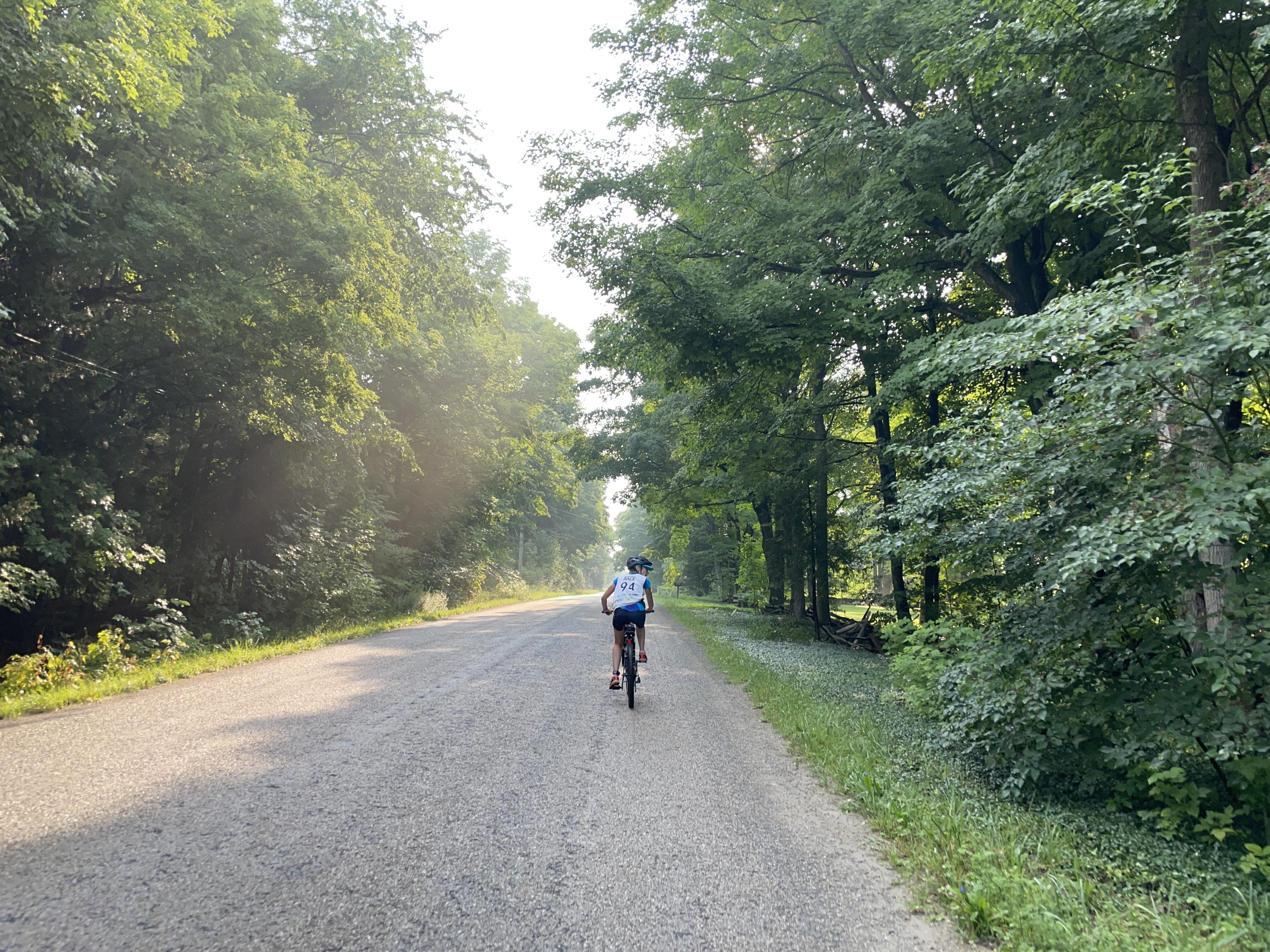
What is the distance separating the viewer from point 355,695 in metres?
7.16

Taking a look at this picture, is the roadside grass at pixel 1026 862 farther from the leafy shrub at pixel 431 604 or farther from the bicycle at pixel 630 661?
the leafy shrub at pixel 431 604

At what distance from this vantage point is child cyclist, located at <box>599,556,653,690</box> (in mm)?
7621

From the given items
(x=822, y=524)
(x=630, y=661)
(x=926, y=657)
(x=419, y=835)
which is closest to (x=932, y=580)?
(x=822, y=524)

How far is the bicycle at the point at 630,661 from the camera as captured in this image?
7160 millimetres

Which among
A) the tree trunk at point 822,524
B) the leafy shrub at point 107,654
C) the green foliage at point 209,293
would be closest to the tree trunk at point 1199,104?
the tree trunk at point 822,524

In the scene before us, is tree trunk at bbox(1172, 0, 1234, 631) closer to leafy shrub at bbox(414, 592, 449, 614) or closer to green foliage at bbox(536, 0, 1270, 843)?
green foliage at bbox(536, 0, 1270, 843)

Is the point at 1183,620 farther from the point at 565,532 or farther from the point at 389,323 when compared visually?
the point at 565,532

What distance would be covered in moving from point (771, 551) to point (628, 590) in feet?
52.3

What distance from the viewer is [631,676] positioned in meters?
7.16

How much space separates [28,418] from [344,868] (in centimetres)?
979

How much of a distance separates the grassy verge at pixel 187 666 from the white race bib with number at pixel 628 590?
579cm

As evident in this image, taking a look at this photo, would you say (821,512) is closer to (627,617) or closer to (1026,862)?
(627,617)

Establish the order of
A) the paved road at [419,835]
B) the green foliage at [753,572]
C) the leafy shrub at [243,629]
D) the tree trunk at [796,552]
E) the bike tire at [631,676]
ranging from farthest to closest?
the green foliage at [753,572], the tree trunk at [796,552], the leafy shrub at [243,629], the bike tire at [631,676], the paved road at [419,835]

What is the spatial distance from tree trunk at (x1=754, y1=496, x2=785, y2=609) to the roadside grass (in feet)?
53.3
